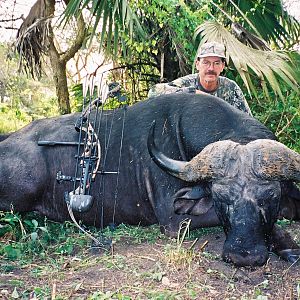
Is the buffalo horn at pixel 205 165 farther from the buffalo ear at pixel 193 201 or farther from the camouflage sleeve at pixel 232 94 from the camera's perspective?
the camouflage sleeve at pixel 232 94

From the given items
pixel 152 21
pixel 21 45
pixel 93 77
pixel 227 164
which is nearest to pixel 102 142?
pixel 93 77

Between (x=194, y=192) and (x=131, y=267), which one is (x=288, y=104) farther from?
(x=131, y=267)

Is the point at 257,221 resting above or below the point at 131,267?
above

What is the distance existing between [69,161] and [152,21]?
4036 mm

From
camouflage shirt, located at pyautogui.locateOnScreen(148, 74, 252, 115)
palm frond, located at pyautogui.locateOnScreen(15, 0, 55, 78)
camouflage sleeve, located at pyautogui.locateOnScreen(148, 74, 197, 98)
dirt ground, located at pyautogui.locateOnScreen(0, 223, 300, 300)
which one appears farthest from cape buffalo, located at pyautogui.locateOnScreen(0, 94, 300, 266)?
palm frond, located at pyautogui.locateOnScreen(15, 0, 55, 78)

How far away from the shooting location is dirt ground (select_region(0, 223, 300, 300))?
336 centimetres

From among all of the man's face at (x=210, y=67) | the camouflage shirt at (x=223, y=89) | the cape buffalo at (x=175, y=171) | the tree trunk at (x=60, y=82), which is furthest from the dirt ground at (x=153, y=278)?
the tree trunk at (x=60, y=82)

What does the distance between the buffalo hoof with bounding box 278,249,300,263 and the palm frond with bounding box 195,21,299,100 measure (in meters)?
2.96

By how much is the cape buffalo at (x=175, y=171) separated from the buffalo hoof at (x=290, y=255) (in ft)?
0.06

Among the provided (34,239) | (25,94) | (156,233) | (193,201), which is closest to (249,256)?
(193,201)

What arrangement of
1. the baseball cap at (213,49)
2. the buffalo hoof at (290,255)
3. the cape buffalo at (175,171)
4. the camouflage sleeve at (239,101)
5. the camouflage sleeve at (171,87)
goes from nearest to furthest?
the cape buffalo at (175,171) < the buffalo hoof at (290,255) < the camouflage sleeve at (171,87) < the baseball cap at (213,49) < the camouflage sleeve at (239,101)

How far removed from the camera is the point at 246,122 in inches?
186

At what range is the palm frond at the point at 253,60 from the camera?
6.75 metres

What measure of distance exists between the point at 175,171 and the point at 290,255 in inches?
44.5
